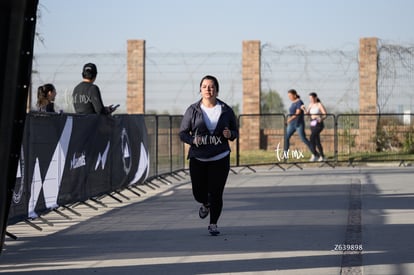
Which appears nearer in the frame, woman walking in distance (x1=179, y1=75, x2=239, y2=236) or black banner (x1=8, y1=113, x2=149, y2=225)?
black banner (x1=8, y1=113, x2=149, y2=225)

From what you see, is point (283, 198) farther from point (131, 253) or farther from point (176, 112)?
point (176, 112)

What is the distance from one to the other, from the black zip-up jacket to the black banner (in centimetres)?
162

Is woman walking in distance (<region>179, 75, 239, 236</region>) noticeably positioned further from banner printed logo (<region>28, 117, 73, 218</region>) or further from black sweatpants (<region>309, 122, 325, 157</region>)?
black sweatpants (<region>309, 122, 325, 157</region>)

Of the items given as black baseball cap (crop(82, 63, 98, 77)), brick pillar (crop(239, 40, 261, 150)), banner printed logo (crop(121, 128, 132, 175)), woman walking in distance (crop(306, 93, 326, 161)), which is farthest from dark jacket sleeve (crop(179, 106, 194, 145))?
brick pillar (crop(239, 40, 261, 150))

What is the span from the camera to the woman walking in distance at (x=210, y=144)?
10656 mm

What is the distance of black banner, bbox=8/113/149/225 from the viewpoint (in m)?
10.5

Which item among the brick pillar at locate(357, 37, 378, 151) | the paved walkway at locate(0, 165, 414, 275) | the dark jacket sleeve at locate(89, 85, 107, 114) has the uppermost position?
the brick pillar at locate(357, 37, 378, 151)

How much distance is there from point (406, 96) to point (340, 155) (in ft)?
15.1

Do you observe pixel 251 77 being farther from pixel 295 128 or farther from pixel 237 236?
pixel 237 236

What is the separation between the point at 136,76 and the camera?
30109 mm

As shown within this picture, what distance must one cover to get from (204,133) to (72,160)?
2.22 meters

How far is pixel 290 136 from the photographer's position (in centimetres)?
2409

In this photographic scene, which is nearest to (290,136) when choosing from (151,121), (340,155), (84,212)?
(340,155)

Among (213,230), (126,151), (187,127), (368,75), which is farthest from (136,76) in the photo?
(213,230)
